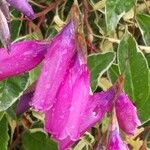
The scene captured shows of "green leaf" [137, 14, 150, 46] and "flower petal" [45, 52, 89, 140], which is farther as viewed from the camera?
"green leaf" [137, 14, 150, 46]

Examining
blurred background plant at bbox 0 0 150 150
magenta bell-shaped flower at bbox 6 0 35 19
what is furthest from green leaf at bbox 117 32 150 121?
magenta bell-shaped flower at bbox 6 0 35 19

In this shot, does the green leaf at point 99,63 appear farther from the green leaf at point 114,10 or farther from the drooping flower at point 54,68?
the drooping flower at point 54,68

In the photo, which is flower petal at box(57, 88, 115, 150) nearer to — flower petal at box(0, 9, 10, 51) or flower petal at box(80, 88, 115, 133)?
flower petal at box(80, 88, 115, 133)

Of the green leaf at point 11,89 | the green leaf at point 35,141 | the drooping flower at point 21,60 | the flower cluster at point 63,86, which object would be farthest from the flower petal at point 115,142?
the green leaf at point 35,141

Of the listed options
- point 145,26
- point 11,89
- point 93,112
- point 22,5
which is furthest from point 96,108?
point 145,26

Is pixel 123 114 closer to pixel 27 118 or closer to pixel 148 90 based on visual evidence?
pixel 148 90

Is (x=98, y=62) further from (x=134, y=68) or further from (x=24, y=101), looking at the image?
(x=24, y=101)
